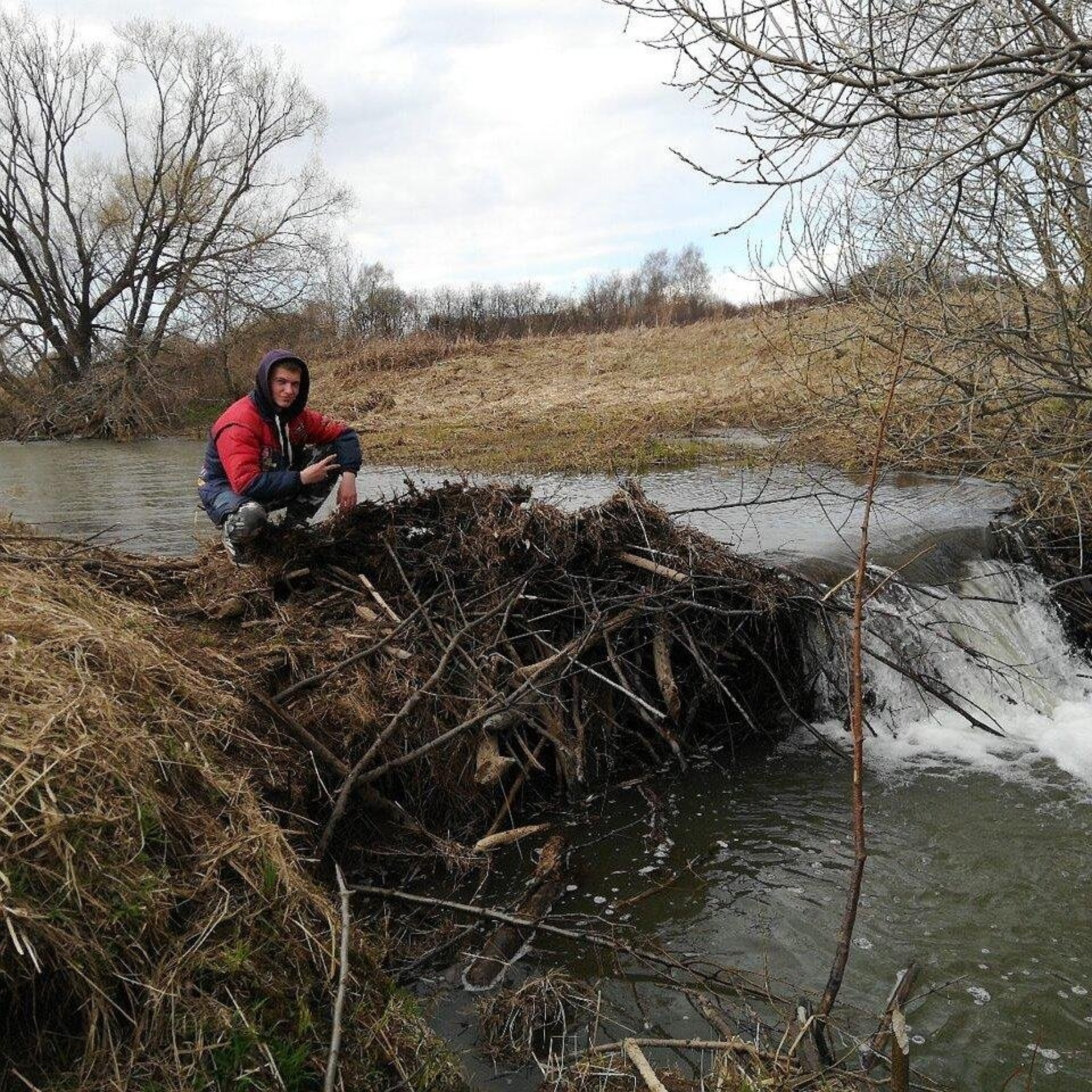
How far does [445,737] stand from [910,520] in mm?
6807

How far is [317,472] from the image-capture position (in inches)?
213

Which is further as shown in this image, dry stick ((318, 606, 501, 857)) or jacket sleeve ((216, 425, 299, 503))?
jacket sleeve ((216, 425, 299, 503))

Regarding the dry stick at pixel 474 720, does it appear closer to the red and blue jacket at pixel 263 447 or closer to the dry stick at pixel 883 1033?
the red and blue jacket at pixel 263 447

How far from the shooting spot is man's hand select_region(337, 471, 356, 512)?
17.3 ft

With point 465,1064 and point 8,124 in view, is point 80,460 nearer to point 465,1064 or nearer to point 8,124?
point 8,124

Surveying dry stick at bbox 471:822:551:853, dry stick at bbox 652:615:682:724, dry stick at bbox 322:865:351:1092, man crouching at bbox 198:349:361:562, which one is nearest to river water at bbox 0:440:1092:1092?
dry stick at bbox 471:822:551:853

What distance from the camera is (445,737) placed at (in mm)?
4012

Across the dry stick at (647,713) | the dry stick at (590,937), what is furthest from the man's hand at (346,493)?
the dry stick at (590,937)

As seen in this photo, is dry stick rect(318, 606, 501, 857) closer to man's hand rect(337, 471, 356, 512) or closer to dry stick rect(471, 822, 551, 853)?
dry stick rect(471, 822, 551, 853)

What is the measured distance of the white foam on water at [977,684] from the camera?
18.7 feet

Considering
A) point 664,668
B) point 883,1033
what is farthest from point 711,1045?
point 664,668

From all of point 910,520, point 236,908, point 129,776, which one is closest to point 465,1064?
point 236,908

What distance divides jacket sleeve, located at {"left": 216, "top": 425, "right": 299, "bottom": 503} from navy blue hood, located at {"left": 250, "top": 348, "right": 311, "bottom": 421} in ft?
0.68

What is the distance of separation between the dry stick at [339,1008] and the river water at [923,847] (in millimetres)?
722
